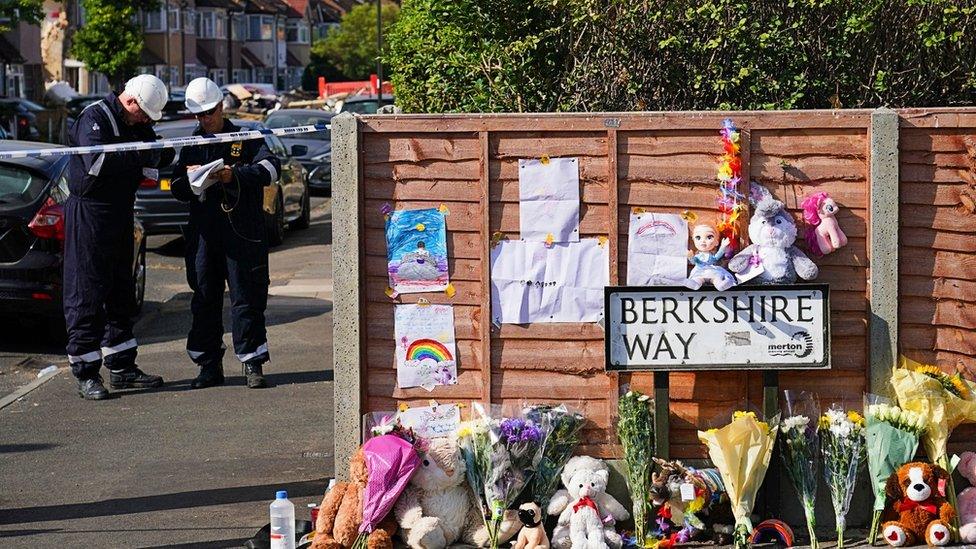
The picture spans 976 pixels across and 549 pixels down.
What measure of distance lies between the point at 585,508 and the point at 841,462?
1.14 m

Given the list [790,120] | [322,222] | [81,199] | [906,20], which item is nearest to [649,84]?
[906,20]

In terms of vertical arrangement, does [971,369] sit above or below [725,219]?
below

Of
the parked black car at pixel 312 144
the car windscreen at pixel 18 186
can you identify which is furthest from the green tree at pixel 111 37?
the car windscreen at pixel 18 186

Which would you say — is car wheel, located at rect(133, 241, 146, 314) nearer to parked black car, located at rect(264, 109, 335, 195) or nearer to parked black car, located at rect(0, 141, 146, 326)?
parked black car, located at rect(0, 141, 146, 326)

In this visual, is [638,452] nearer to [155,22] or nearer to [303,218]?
[303,218]

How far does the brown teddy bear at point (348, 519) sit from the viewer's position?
6082mm

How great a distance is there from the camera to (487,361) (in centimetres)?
652

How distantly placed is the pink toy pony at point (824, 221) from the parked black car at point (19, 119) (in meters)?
33.7

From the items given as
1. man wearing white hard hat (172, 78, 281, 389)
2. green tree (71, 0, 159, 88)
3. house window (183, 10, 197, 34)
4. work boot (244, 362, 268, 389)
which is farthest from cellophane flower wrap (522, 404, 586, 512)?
house window (183, 10, 197, 34)

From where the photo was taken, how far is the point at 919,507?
6172mm

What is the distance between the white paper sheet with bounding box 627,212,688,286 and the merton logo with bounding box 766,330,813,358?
A: 20.8 inches

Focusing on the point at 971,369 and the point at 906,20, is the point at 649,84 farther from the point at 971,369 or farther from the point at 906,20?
the point at 971,369

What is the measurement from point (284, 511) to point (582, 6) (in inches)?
173

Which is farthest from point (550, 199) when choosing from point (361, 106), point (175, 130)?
point (361, 106)
